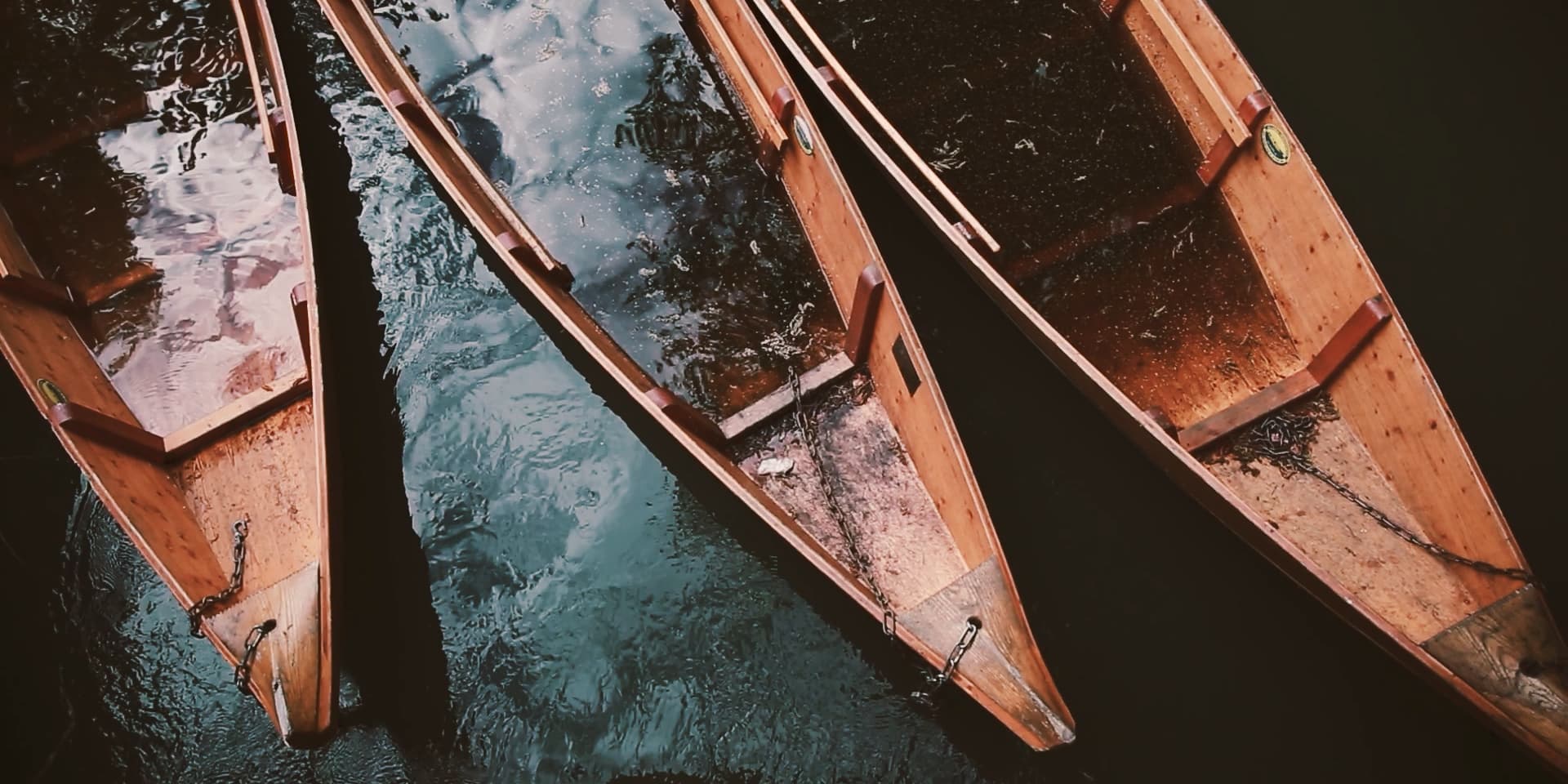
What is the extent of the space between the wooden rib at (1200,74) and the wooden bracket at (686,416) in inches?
144

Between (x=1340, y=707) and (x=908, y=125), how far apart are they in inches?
174

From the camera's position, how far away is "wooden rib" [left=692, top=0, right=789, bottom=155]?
6.00 metres

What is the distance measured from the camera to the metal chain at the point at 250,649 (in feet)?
14.1

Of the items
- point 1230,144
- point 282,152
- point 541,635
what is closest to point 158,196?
point 282,152

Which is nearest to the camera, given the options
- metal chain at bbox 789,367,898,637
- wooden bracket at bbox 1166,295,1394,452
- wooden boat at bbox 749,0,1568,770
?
metal chain at bbox 789,367,898,637

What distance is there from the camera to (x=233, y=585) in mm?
4758

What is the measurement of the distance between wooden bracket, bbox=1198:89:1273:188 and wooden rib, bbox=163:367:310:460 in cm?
572

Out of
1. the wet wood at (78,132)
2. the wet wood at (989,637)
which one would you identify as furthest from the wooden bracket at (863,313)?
the wet wood at (78,132)

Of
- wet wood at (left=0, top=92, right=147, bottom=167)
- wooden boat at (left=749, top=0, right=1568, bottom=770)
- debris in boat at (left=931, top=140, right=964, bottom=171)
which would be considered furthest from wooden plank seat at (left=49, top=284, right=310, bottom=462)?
debris in boat at (left=931, top=140, right=964, bottom=171)

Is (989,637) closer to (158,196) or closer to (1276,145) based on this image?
(1276,145)

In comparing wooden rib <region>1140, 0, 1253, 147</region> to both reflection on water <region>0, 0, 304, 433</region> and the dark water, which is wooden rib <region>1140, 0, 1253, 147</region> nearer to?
the dark water

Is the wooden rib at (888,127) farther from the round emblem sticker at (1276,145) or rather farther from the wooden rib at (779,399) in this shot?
the round emblem sticker at (1276,145)

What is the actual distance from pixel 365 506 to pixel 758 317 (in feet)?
9.00

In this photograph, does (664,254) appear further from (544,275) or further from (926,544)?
(926,544)
